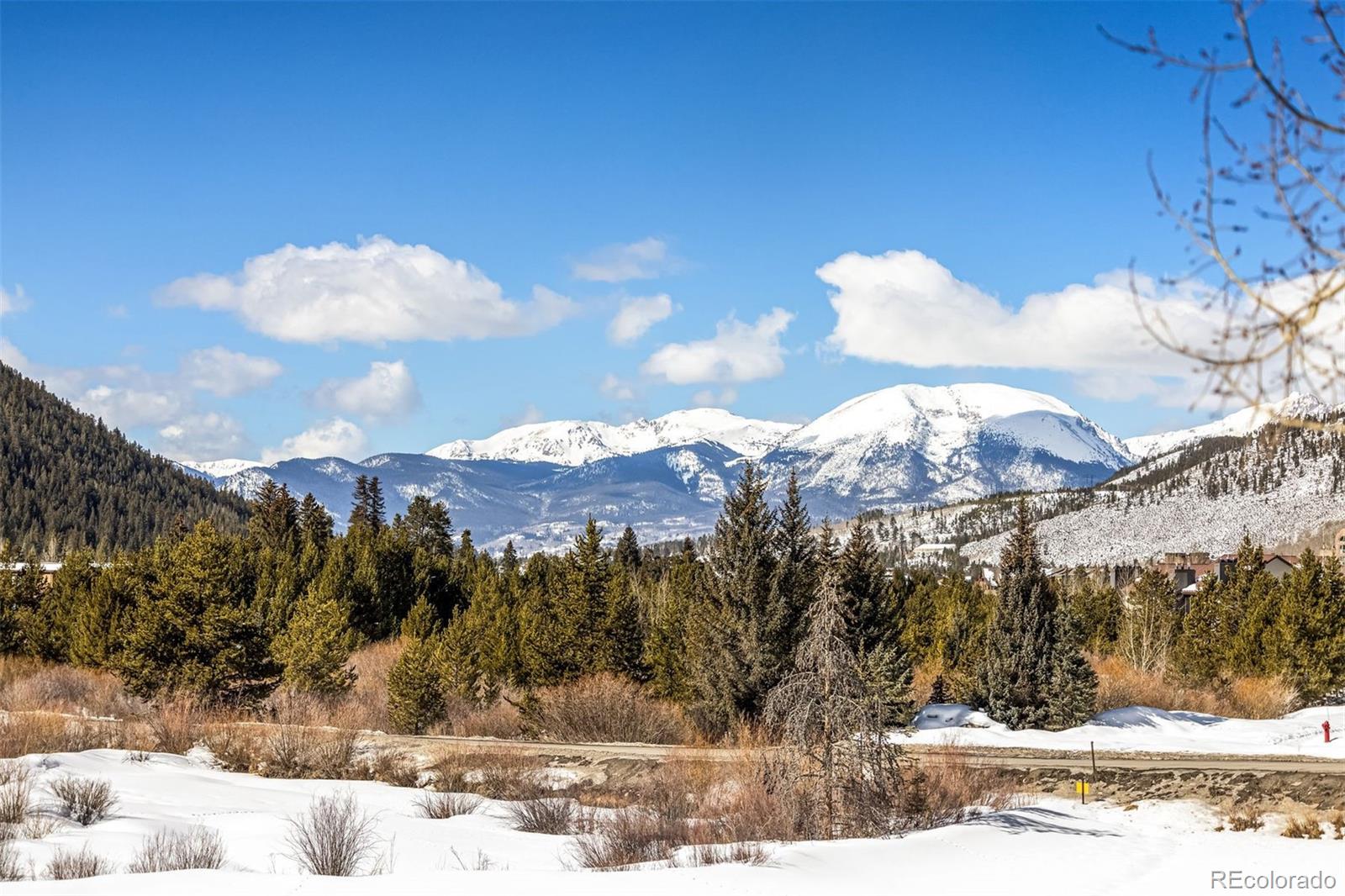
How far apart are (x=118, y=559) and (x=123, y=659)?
73.2ft

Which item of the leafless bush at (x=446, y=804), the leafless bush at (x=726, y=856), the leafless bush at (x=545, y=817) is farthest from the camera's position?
the leafless bush at (x=446, y=804)

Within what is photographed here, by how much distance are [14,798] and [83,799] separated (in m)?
1.22

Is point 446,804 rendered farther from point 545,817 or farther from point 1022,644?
point 1022,644

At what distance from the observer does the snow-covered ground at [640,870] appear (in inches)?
483

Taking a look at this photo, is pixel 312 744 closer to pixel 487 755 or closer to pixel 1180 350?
pixel 487 755

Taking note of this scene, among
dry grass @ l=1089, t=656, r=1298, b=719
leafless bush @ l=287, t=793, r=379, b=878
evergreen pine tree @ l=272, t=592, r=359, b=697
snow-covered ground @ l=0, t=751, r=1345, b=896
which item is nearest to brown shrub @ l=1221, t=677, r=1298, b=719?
dry grass @ l=1089, t=656, r=1298, b=719

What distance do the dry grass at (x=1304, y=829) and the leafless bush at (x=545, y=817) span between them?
14.7 m

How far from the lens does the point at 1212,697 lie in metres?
46.4

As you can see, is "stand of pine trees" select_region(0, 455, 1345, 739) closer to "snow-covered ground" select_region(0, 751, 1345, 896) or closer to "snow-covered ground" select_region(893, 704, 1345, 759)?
"snow-covered ground" select_region(893, 704, 1345, 759)

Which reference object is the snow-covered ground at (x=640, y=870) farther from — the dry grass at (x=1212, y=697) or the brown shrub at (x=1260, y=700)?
the brown shrub at (x=1260, y=700)

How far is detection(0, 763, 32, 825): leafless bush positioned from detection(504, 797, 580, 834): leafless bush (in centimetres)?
835

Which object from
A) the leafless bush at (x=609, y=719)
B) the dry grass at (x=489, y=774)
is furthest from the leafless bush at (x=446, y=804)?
the leafless bush at (x=609, y=719)

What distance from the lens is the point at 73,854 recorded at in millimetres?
14930

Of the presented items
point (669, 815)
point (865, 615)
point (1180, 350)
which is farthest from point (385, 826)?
point (865, 615)
